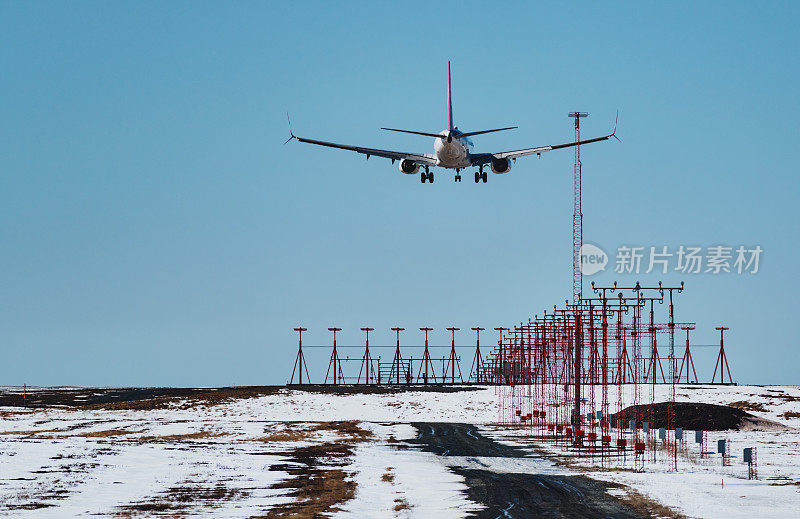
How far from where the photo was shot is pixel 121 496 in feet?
104

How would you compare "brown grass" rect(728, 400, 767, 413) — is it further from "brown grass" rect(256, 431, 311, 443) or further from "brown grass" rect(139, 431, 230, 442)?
"brown grass" rect(139, 431, 230, 442)

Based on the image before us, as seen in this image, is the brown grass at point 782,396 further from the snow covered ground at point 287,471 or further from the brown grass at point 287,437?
the brown grass at point 287,437

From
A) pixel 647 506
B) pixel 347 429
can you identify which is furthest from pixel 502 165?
pixel 647 506

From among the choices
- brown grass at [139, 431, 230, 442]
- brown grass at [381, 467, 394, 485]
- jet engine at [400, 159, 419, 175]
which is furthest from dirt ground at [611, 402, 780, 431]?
brown grass at [381, 467, 394, 485]

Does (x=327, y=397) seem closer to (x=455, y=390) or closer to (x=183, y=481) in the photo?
(x=455, y=390)

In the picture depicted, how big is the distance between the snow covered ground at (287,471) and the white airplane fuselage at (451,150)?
56.6ft

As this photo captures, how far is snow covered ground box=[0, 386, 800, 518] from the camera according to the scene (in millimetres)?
29188

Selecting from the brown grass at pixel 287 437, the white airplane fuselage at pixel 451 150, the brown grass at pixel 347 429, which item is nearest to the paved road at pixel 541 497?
the brown grass at pixel 287 437

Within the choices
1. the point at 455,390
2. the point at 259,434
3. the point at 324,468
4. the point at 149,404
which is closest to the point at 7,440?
the point at 259,434

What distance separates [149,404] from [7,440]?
1708 inches

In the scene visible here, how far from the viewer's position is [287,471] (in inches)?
1539

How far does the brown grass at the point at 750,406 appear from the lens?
8446 cm

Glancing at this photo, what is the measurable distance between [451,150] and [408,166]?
5252mm

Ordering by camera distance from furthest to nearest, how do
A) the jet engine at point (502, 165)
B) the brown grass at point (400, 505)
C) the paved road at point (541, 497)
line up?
the jet engine at point (502, 165)
the brown grass at point (400, 505)
the paved road at point (541, 497)
